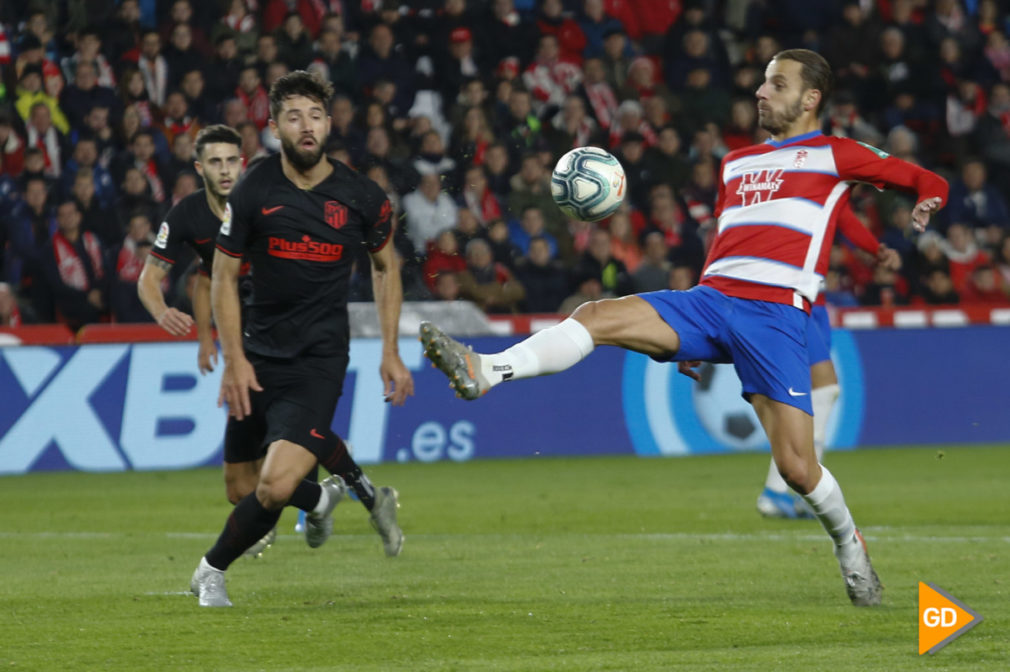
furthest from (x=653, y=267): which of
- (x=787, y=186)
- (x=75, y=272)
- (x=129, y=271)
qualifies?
(x=787, y=186)

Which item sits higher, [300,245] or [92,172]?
[300,245]

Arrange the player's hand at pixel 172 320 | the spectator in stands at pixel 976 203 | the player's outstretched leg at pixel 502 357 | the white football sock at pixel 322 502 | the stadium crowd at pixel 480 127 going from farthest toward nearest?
1. the spectator in stands at pixel 976 203
2. the stadium crowd at pixel 480 127
3. the player's hand at pixel 172 320
4. the white football sock at pixel 322 502
5. the player's outstretched leg at pixel 502 357

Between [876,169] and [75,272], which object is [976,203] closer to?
[75,272]

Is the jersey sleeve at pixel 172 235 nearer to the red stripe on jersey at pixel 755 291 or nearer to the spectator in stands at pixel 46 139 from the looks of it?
the red stripe on jersey at pixel 755 291

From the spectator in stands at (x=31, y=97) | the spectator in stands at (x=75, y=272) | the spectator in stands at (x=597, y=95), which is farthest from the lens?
the spectator in stands at (x=597, y=95)

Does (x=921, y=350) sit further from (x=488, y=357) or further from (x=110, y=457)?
(x=488, y=357)

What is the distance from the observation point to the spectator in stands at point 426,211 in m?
12.1

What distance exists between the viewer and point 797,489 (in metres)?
5.93

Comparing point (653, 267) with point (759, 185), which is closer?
point (759, 185)

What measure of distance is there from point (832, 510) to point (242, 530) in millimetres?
2250

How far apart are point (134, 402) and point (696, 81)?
305 inches

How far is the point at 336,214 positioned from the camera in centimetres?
655

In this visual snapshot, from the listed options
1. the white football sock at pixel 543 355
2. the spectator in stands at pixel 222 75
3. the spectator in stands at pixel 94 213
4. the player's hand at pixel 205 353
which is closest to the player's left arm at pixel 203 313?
the player's hand at pixel 205 353

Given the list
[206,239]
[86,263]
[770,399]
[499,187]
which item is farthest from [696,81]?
[770,399]
